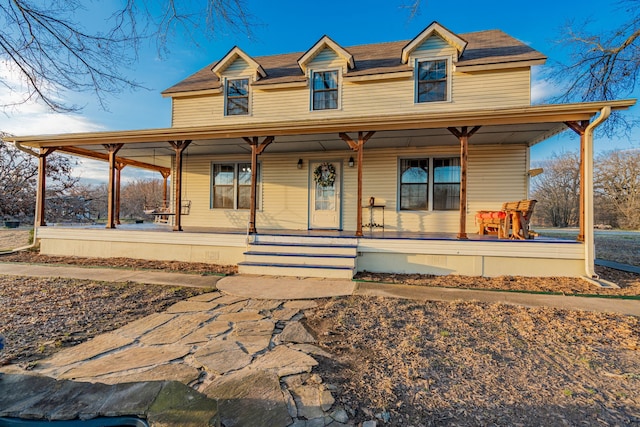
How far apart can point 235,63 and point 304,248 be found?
21.9ft

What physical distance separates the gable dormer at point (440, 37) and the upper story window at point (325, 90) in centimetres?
211

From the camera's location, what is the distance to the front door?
8.77 m

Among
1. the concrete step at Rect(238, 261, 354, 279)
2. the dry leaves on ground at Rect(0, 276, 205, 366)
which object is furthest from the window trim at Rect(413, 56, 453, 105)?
the dry leaves on ground at Rect(0, 276, 205, 366)

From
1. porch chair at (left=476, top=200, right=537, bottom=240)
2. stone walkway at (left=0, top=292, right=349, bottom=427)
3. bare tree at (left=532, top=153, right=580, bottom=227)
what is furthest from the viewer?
bare tree at (left=532, top=153, right=580, bottom=227)

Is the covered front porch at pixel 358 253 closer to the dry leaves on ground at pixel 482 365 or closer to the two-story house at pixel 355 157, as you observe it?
the two-story house at pixel 355 157

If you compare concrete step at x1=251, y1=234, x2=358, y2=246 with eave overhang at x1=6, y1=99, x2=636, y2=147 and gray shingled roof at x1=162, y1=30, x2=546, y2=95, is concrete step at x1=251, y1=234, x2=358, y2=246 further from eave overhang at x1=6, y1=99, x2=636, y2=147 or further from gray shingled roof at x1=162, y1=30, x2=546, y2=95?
gray shingled roof at x1=162, y1=30, x2=546, y2=95

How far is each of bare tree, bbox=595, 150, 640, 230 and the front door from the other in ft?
79.7

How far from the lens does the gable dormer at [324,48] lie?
346 inches

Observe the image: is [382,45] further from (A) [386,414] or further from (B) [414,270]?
(A) [386,414]

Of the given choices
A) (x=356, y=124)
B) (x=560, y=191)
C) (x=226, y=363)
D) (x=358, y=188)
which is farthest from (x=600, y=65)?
(x=560, y=191)

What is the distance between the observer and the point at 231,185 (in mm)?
9609

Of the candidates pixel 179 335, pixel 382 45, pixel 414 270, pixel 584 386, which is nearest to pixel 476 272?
pixel 414 270

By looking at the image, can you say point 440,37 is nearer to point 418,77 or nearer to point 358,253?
point 418,77

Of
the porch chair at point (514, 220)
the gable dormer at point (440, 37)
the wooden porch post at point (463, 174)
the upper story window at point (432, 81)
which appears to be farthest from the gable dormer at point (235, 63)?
the porch chair at point (514, 220)
